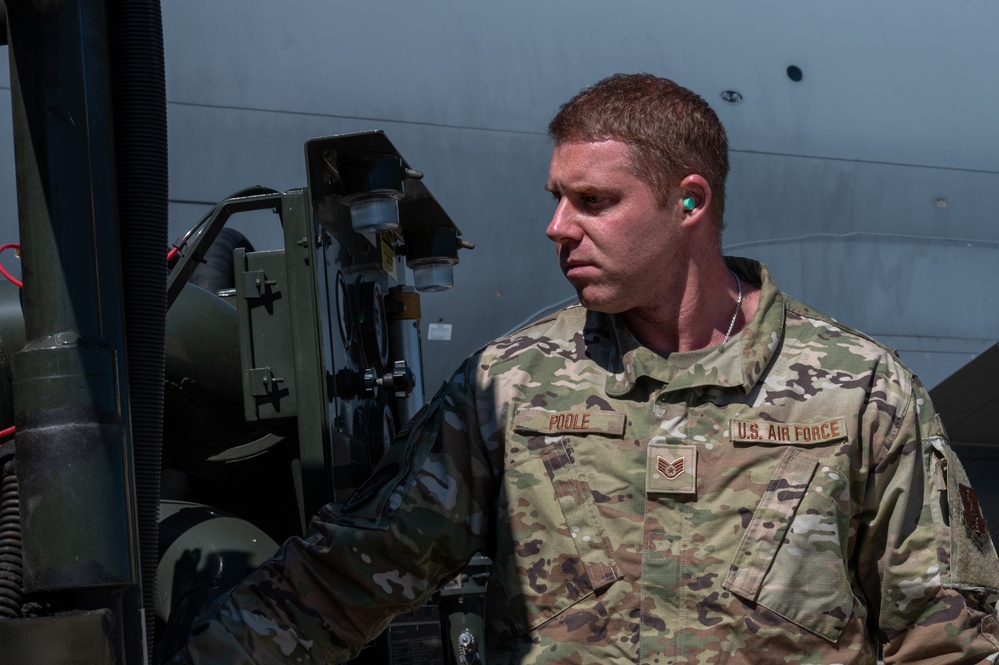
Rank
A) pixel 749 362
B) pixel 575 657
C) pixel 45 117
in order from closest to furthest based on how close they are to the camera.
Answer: pixel 45 117, pixel 575 657, pixel 749 362

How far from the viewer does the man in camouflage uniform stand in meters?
2.00

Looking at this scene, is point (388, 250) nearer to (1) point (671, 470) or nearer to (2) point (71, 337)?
(1) point (671, 470)

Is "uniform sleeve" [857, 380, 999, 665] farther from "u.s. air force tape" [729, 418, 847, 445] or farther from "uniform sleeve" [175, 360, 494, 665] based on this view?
"uniform sleeve" [175, 360, 494, 665]

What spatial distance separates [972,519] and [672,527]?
0.51 m

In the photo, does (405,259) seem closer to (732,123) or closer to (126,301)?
(126,301)

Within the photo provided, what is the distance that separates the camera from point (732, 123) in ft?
22.5

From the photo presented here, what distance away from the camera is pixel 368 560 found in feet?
6.74

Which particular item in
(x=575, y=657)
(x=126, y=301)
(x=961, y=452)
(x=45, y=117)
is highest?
(x=45, y=117)

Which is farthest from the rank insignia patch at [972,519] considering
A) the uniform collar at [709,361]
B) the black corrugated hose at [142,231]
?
the black corrugated hose at [142,231]

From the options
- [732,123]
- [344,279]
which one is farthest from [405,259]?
[732,123]

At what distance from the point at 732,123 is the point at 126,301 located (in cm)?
552

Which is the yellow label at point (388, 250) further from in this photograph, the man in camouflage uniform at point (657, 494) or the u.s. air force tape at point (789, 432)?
the u.s. air force tape at point (789, 432)

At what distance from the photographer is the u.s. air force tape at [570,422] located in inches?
84.0

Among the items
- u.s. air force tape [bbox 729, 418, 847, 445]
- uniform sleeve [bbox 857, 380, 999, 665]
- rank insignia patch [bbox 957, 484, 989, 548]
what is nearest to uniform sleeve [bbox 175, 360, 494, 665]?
u.s. air force tape [bbox 729, 418, 847, 445]
